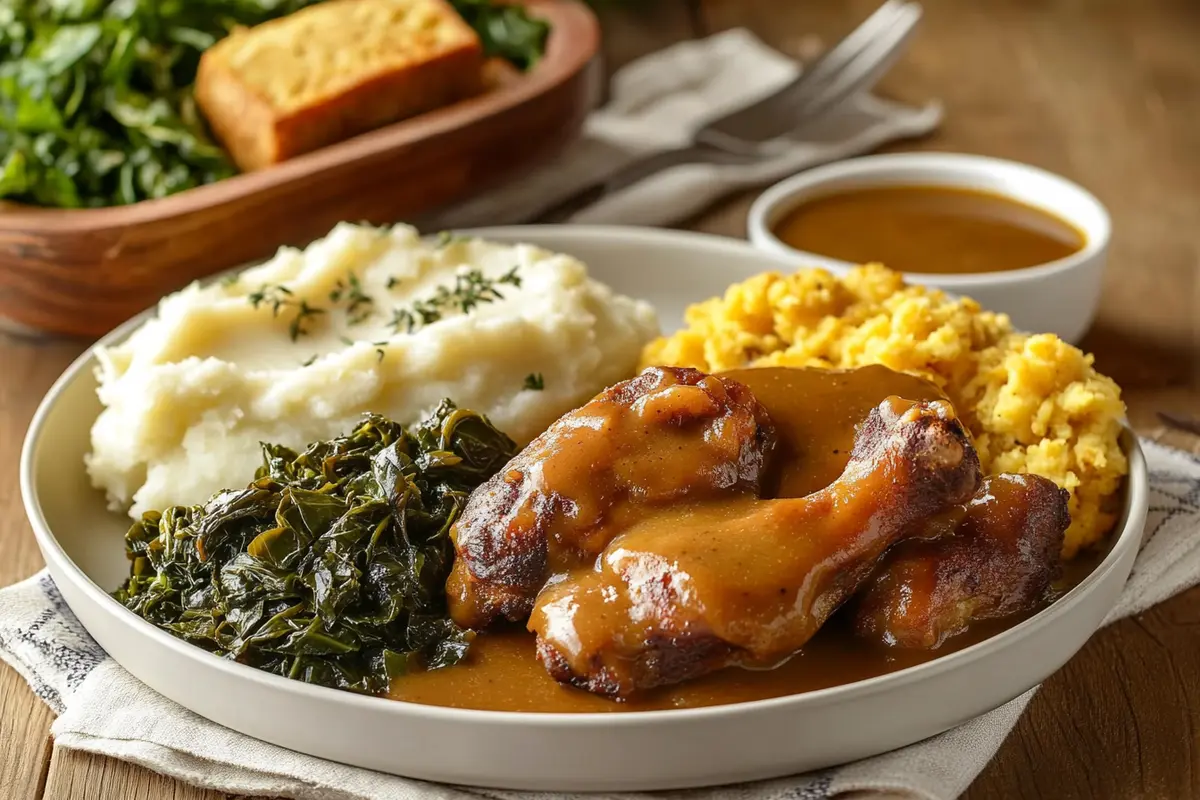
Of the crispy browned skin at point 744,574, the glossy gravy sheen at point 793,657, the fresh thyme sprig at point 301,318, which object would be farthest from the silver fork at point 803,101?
the crispy browned skin at point 744,574

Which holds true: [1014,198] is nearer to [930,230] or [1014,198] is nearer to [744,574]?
[930,230]

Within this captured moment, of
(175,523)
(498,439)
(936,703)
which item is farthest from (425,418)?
(936,703)

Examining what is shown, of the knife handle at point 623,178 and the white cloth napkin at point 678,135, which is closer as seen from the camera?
the knife handle at point 623,178

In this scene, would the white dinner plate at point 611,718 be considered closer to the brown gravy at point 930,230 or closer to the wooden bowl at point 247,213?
the wooden bowl at point 247,213

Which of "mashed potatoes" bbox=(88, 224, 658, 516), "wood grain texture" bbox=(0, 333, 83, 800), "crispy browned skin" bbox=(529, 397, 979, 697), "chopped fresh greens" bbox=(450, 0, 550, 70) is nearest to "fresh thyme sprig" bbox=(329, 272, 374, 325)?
"mashed potatoes" bbox=(88, 224, 658, 516)

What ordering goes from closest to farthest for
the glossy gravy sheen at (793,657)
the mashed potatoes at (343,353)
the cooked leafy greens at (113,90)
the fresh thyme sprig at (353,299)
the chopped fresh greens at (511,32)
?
the glossy gravy sheen at (793,657) < the mashed potatoes at (343,353) < the fresh thyme sprig at (353,299) < the cooked leafy greens at (113,90) < the chopped fresh greens at (511,32)

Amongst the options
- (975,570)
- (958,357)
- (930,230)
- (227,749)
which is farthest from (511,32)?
(227,749)

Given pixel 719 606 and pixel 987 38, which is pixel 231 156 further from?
pixel 987 38
